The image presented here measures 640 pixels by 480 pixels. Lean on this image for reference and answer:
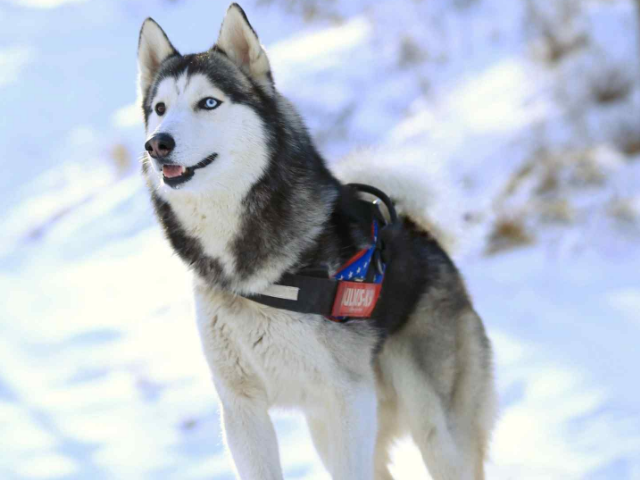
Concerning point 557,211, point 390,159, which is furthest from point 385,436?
point 557,211

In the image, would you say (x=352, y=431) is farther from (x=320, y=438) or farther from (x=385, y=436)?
(x=385, y=436)

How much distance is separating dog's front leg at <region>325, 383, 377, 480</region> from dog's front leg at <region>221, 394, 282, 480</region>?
0.80ft

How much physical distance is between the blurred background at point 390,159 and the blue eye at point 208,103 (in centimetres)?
102

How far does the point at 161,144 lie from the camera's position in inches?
96.3

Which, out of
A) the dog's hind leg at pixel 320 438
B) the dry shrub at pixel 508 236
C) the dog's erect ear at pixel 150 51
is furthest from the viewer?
the dry shrub at pixel 508 236

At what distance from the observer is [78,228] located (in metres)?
A: 9.68

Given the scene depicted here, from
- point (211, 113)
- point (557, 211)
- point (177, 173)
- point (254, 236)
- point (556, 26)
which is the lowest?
point (254, 236)

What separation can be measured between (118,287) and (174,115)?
→ 572 cm

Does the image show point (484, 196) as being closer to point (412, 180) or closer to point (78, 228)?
point (412, 180)

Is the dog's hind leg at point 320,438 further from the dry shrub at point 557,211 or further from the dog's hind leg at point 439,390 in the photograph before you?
the dry shrub at point 557,211

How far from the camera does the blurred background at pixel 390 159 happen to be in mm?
4625

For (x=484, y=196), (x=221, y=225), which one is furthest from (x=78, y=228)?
(x=221, y=225)

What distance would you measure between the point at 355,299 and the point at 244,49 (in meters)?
1.06

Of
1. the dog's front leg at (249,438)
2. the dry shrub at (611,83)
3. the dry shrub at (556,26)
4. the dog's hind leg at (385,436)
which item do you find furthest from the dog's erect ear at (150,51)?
the dry shrub at (556,26)
